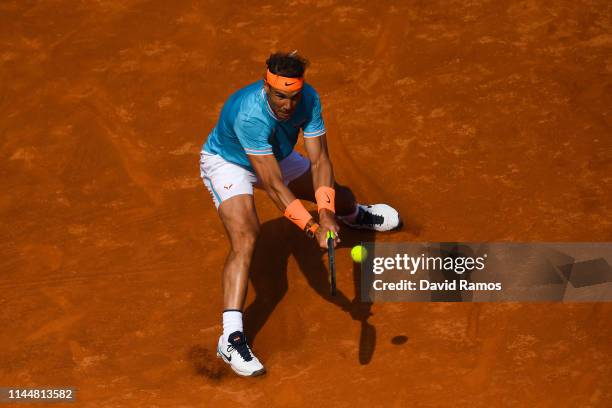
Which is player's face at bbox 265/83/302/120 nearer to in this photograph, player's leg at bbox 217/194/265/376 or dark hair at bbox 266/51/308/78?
dark hair at bbox 266/51/308/78

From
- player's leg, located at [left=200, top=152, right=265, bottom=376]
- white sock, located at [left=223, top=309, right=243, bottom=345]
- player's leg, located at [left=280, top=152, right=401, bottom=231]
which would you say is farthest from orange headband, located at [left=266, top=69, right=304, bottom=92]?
white sock, located at [left=223, top=309, right=243, bottom=345]

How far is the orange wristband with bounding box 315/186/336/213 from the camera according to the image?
736 centimetres

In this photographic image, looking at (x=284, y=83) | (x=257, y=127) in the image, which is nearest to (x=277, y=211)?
(x=257, y=127)

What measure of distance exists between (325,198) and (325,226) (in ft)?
1.06

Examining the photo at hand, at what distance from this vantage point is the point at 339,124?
10.2 meters

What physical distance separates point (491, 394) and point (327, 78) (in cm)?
463

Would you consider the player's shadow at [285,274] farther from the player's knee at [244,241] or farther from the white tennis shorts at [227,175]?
the white tennis shorts at [227,175]

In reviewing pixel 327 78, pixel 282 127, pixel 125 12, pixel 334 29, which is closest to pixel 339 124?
pixel 327 78

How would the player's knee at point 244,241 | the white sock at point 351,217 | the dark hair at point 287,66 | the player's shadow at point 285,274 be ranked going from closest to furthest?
the dark hair at point 287,66
the player's knee at point 244,241
the player's shadow at point 285,274
the white sock at point 351,217

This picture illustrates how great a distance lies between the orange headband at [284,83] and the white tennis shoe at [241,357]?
183cm

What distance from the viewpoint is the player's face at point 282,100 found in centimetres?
713

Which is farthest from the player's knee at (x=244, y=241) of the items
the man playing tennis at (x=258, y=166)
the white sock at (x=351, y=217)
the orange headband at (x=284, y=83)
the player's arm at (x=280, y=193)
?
the white sock at (x=351, y=217)

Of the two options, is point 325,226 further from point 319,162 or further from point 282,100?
point 282,100

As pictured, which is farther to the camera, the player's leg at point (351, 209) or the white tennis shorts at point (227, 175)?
the player's leg at point (351, 209)
